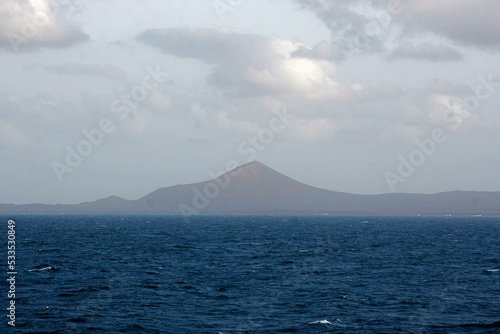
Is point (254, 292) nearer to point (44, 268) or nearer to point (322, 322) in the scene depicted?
point (322, 322)

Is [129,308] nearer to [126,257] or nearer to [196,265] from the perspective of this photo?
[196,265]

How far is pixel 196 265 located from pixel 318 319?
40.1 meters

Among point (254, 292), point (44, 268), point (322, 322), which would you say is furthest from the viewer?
point (44, 268)

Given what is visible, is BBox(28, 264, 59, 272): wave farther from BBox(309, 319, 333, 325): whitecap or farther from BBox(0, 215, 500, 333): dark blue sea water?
BBox(309, 319, 333, 325): whitecap

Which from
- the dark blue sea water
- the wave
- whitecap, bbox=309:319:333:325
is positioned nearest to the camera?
the dark blue sea water

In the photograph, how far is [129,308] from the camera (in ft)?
198

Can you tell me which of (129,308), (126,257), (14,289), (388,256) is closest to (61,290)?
(14,289)

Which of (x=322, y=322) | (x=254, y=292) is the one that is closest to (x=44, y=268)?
(x=254, y=292)

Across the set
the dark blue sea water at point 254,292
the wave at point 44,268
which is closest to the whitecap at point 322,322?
the dark blue sea water at point 254,292

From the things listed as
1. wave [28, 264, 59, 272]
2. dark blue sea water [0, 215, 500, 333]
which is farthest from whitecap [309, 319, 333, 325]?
wave [28, 264, 59, 272]

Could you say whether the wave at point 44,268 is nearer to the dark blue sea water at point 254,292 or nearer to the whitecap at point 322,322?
the dark blue sea water at point 254,292

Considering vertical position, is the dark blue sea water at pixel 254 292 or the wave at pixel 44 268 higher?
the wave at pixel 44 268

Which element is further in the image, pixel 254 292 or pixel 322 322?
pixel 254 292

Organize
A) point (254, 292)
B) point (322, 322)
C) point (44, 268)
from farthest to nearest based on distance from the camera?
point (44, 268), point (254, 292), point (322, 322)
